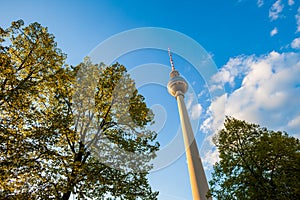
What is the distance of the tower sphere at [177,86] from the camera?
72375 mm

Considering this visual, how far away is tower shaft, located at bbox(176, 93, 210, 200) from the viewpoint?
1770 inches

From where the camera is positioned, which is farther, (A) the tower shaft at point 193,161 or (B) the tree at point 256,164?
Result: (A) the tower shaft at point 193,161

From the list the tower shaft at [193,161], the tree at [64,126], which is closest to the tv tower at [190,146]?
A: the tower shaft at [193,161]

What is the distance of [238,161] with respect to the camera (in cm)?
1842

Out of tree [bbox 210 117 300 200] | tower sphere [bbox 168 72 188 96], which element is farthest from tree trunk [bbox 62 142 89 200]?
tower sphere [bbox 168 72 188 96]

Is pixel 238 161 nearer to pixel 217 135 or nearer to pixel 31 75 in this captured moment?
pixel 217 135

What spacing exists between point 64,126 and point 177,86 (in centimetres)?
6161

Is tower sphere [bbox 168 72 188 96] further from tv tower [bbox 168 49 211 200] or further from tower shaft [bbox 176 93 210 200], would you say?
tower shaft [bbox 176 93 210 200]

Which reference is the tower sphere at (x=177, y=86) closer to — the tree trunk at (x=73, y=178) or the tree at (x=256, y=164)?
the tree at (x=256, y=164)

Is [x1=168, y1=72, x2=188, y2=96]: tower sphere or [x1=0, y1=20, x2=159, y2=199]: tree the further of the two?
[x1=168, y1=72, x2=188, y2=96]: tower sphere

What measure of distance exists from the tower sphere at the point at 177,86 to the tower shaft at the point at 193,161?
9171mm

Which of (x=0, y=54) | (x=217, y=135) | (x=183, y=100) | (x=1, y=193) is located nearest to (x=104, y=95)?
(x=0, y=54)

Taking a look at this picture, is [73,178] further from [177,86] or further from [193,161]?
[177,86]

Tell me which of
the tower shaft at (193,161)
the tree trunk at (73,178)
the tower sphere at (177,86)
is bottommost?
the tree trunk at (73,178)
